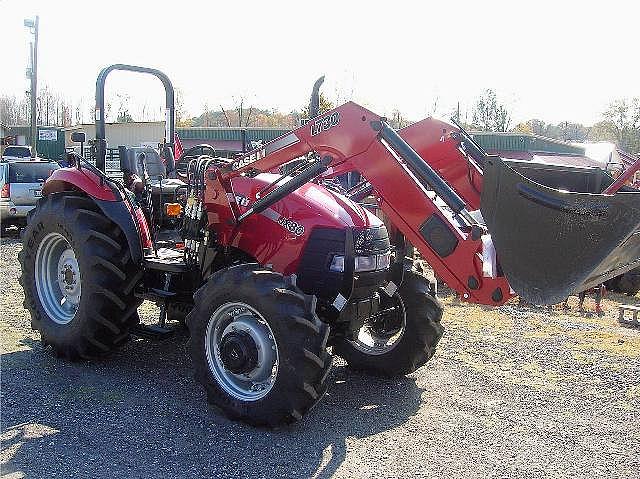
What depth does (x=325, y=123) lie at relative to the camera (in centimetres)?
505

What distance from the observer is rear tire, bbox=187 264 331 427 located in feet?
14.4

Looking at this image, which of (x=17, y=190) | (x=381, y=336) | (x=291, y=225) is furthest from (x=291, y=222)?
(x=17, y=190)

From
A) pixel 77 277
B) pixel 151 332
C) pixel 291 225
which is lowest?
pixel 151 332

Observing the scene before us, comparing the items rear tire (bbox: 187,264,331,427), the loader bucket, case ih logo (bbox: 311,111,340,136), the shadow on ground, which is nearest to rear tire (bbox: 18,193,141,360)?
the shadow on ground

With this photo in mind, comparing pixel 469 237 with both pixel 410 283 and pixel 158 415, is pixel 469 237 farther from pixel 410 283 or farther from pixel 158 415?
pixel 158 415

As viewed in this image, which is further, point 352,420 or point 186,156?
point 186,156

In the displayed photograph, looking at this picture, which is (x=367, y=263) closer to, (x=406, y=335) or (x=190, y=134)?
(x=406, y=335)

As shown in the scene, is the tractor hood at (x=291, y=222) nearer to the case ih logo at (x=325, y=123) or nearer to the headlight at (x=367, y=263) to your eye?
the headlight at (x=367, y=263)

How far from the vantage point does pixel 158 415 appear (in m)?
4.81

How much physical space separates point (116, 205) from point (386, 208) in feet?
8.05

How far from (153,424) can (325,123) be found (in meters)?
2.50

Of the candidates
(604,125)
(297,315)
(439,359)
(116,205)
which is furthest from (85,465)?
(604,125)

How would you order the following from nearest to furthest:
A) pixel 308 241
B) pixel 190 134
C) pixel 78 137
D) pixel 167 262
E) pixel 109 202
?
pixel 308 241, pixel 167 262, pixel 109 202, pixel 78 137, pixel 190 134

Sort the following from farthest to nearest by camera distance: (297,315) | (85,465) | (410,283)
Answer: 1. (410,283)
2. (297,315)
3. (85,465)
